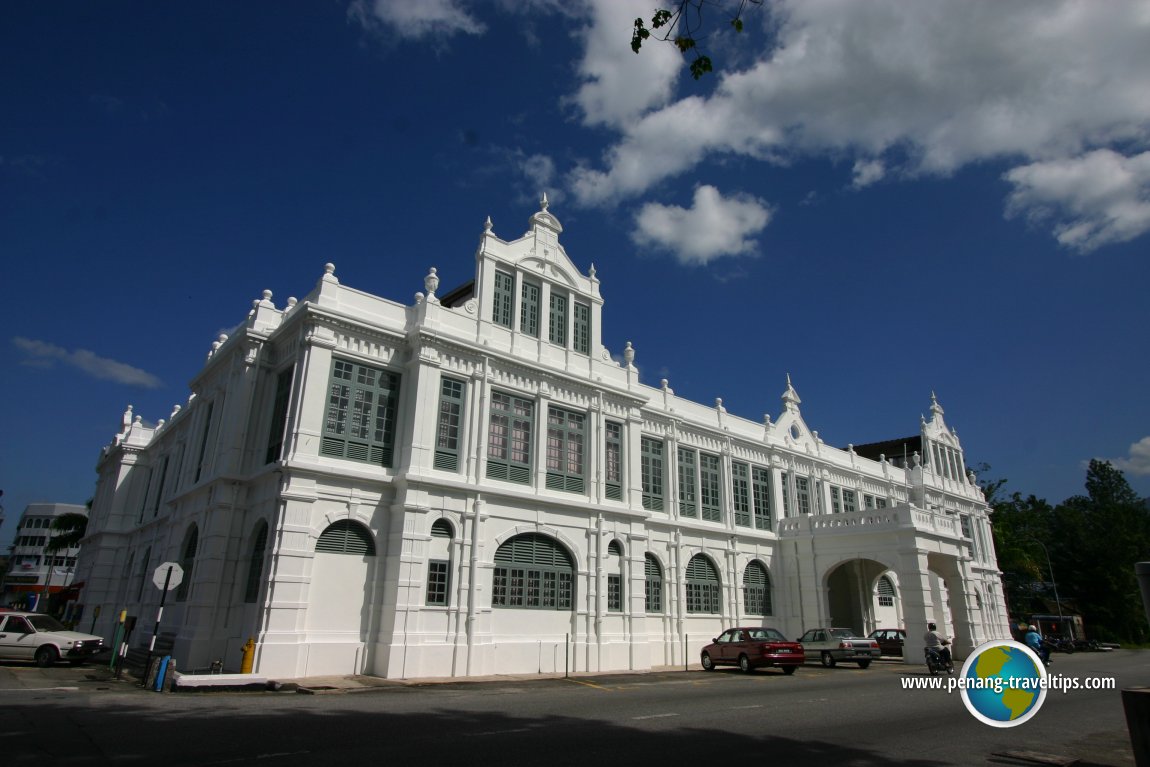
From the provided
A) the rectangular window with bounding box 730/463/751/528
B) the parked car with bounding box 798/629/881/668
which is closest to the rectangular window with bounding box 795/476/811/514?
the rectangular window with bounding box 730/463/751/528

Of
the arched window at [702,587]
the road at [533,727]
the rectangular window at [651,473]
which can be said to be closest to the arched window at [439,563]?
the road at [533,727]

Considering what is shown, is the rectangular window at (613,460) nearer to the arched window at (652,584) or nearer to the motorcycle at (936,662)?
A: the arched window at (652,584)

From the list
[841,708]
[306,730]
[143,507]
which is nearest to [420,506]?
[306,730]

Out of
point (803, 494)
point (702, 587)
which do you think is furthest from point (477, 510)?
point (803, 494)

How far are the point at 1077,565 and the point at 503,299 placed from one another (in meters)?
61.7

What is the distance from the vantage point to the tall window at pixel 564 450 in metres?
24.7

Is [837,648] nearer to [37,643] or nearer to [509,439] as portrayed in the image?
[509,439]

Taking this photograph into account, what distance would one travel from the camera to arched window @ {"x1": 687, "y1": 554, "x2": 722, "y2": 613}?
29.7 m

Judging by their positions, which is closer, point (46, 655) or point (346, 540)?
point (346, 540)

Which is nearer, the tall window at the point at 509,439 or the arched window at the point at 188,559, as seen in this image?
the arched window at the point at 188,559

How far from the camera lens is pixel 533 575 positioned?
75.3 ft

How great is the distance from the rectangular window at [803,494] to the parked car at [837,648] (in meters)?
9.73

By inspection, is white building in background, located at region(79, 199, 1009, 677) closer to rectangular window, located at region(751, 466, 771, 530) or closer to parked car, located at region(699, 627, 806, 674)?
rectangular window, located at region(751, 466, 771, 530)

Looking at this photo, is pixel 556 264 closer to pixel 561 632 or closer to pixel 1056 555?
pixel 561 632
